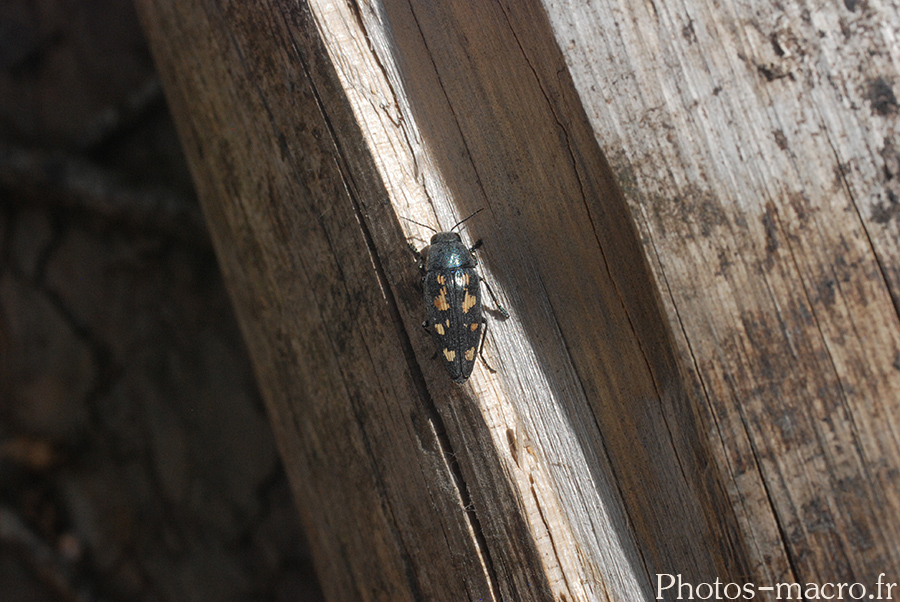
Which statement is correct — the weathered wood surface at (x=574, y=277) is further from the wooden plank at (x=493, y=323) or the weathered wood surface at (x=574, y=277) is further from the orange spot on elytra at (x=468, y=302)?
the orange spot on elytra at (x=468, y=302)

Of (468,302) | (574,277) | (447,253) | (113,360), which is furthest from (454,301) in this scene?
(113,360)

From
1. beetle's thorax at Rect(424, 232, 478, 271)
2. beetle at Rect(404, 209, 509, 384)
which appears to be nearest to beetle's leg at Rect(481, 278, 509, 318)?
beetle at Rect(404, 209, 509, 384)

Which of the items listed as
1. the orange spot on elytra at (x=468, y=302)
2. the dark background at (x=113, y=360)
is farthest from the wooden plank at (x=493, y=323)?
the dark background at (x=113, y=360)

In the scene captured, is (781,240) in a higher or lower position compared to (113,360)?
lower

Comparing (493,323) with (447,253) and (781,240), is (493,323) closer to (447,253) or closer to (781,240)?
(447,253)

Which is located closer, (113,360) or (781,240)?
(781,240)

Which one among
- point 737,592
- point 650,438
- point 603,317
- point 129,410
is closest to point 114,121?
point 129,410

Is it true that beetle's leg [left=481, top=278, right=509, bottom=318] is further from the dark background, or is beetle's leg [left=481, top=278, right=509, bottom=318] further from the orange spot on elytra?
the dark background
